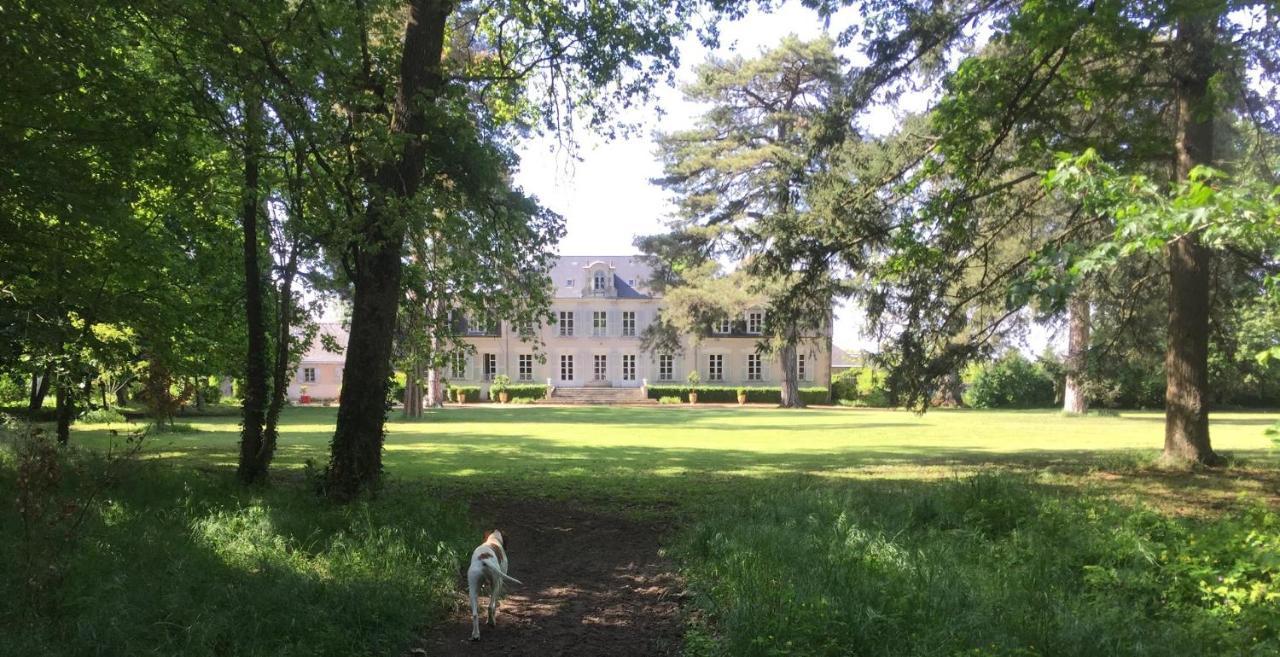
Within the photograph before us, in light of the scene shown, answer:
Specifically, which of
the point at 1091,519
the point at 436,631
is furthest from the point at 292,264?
the point at 1091,519

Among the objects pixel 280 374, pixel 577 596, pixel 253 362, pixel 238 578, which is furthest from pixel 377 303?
pixel 577 596

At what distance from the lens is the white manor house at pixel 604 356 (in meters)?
54.1

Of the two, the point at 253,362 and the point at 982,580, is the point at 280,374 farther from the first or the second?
the point at 982,580

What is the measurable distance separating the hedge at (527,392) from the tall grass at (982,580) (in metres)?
41.3

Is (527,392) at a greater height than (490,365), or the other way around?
(490,365)

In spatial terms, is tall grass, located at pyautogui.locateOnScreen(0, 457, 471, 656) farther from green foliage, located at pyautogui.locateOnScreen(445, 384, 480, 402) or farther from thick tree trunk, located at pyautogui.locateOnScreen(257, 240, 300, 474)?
green foliage, located at pyautogui.locateOnScreen(445, 384, 480, 402)

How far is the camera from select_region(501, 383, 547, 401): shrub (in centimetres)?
4875

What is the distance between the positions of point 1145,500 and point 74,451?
44.9ft

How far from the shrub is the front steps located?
2.68 ft

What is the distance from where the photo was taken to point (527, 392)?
48781mm

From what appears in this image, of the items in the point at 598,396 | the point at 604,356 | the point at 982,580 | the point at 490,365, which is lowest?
the point at 598,396

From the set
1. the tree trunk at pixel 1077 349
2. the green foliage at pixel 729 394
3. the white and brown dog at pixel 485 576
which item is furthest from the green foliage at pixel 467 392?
the white and brown dog at pixel 485 576

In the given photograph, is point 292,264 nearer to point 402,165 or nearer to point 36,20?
point 402,165

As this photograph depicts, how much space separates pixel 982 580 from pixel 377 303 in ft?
21.5
